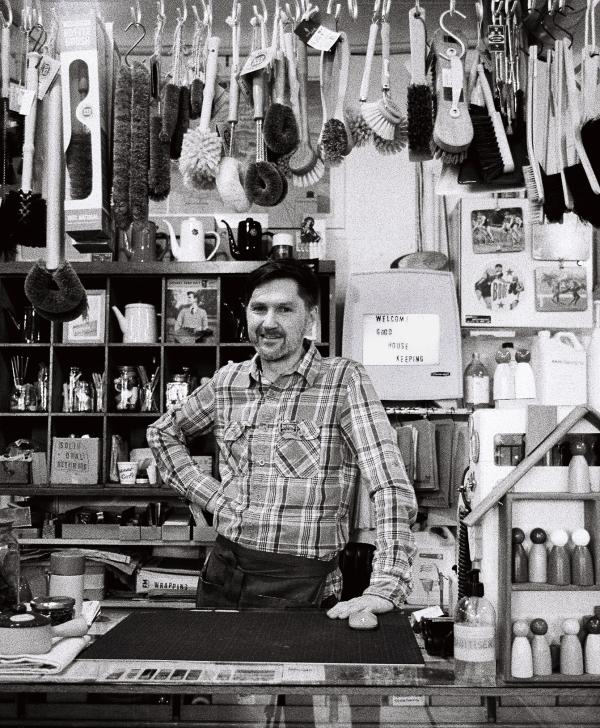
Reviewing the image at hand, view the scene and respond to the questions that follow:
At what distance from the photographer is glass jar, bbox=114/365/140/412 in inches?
146

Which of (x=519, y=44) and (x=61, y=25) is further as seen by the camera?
(x=519, y=44)

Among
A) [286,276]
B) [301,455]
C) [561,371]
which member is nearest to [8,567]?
[301,455]

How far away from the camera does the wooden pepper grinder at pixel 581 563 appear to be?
1.46 m

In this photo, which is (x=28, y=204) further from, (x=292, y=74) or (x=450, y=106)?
(x=450, y=106)

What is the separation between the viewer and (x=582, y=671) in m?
1.42

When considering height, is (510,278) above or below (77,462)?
above

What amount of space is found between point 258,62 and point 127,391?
2012mm

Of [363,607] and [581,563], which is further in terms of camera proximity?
[363,607]

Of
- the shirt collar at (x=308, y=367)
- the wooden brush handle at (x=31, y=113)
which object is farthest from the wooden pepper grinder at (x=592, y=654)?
the wooden brush handle at (x=31, y=113)

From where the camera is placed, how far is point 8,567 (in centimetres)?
160

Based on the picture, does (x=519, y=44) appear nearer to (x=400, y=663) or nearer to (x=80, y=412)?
(x=400, y=663)

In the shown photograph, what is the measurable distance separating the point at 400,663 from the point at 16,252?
350 cm

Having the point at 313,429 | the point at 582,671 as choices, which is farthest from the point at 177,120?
the point at 582,671

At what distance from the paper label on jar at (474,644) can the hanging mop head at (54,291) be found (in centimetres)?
124
